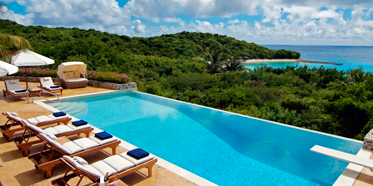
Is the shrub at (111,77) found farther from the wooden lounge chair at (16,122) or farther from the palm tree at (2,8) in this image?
the wooden lounge chair at (16,122)

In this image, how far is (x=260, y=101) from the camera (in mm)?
11031

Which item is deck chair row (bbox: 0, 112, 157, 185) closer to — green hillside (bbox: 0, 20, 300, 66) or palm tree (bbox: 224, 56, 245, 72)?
green hillside (bbox: 0, 20, 300, 66)

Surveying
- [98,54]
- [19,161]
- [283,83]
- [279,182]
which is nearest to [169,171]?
[279,182]

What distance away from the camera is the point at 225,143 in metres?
6.42

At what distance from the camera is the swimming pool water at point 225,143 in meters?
4.90

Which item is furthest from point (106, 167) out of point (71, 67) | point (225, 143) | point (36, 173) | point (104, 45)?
point (104, 45)

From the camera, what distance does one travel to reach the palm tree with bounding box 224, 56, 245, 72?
25941 millimetres

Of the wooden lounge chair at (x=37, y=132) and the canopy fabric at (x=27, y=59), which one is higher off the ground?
the canopy fabric at (x=27, y=59)

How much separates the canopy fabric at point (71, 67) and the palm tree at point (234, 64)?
55.3ft

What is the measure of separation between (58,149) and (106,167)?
1047mm

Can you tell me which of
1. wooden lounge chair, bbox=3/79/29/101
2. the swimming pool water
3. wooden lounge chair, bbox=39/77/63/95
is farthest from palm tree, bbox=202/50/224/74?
wooden lounge chair, bbox=3/79/29/101

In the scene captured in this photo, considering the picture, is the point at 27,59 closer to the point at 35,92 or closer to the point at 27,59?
the point at 27,59

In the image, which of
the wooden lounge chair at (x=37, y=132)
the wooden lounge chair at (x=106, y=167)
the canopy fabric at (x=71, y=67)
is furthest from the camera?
the canopy fabric at (x=71, y=67)

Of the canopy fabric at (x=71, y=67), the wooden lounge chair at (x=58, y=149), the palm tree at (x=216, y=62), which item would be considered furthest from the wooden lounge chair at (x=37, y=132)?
the palm tree at (x=216, y=62)
